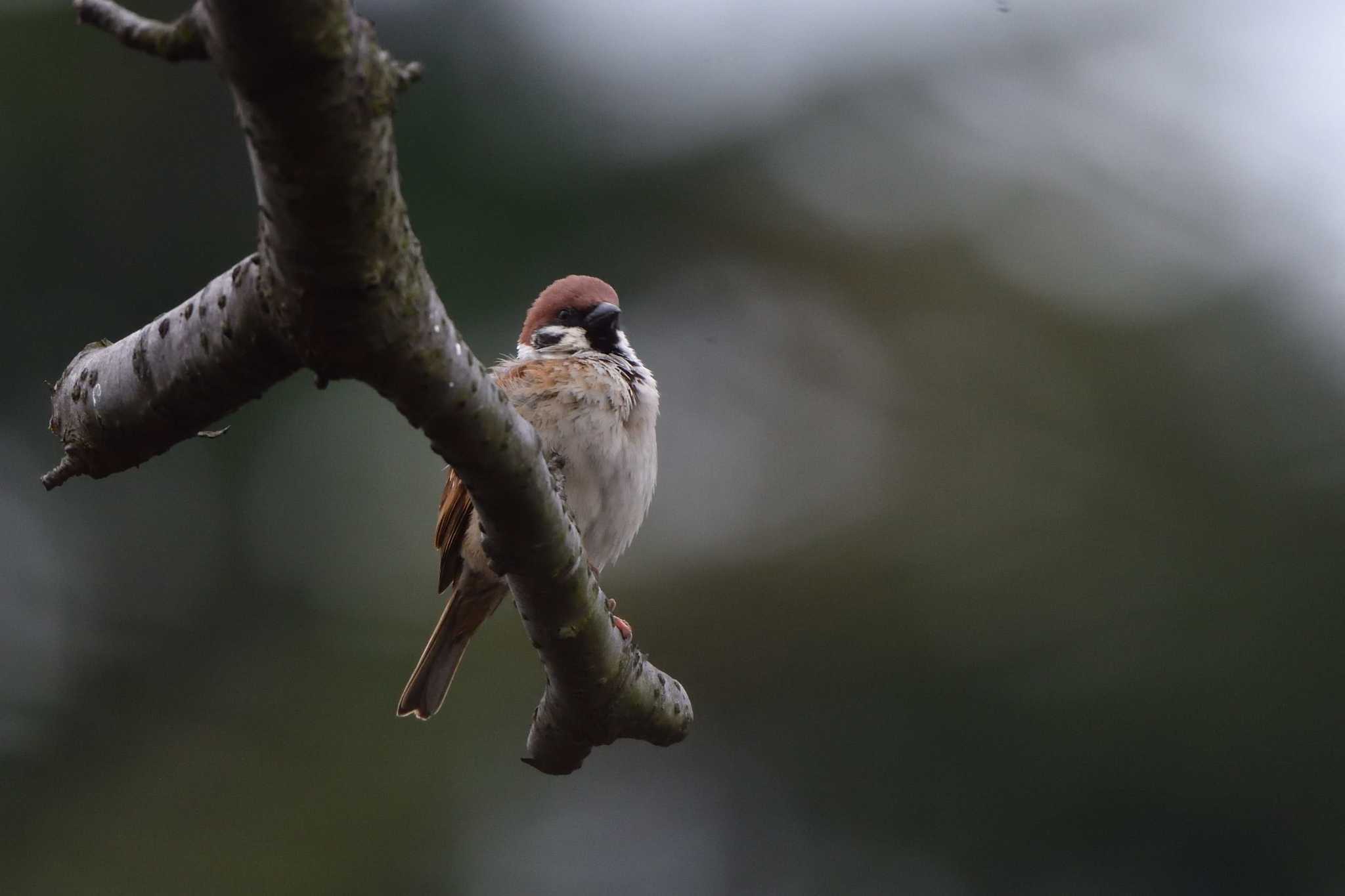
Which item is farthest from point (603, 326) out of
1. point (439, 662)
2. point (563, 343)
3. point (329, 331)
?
point (329, 331)

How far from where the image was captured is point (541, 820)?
24.8 feet

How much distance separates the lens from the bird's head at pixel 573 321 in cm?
412

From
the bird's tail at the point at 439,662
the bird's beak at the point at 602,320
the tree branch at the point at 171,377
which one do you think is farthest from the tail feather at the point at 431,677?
the tree branch at the point at 171,377

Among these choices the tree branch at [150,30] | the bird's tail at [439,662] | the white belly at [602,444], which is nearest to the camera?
the tree branch at [150,30]

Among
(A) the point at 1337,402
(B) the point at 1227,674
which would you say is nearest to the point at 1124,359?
(A) the point at 1337,402

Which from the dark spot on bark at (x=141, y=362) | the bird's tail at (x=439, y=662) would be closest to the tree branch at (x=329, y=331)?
the dark spot on bark at (x=141, y=362)

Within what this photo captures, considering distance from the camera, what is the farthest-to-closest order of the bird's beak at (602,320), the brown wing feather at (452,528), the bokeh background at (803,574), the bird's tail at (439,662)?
the bokeh background at (803,574) < the bird's beak at (602,320) < the bird's tail at (439,662) < the brown wing feather at (452,528)

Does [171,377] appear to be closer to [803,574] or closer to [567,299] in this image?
[567,299]

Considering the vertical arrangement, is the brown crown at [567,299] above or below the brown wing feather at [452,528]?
above

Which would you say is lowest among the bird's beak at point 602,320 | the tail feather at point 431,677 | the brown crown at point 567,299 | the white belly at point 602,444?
the tail feather at point 431,677

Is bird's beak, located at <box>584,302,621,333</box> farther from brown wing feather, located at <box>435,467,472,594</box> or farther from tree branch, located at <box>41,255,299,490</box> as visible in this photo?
tree branch, located at <box>41,255,299,490</box>

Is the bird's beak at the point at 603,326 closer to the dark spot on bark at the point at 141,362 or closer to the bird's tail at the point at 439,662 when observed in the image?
the bird's tail at the point at 439,662

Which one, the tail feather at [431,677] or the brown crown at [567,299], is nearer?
the tail feather at [431,677]

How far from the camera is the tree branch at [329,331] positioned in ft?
4.48
